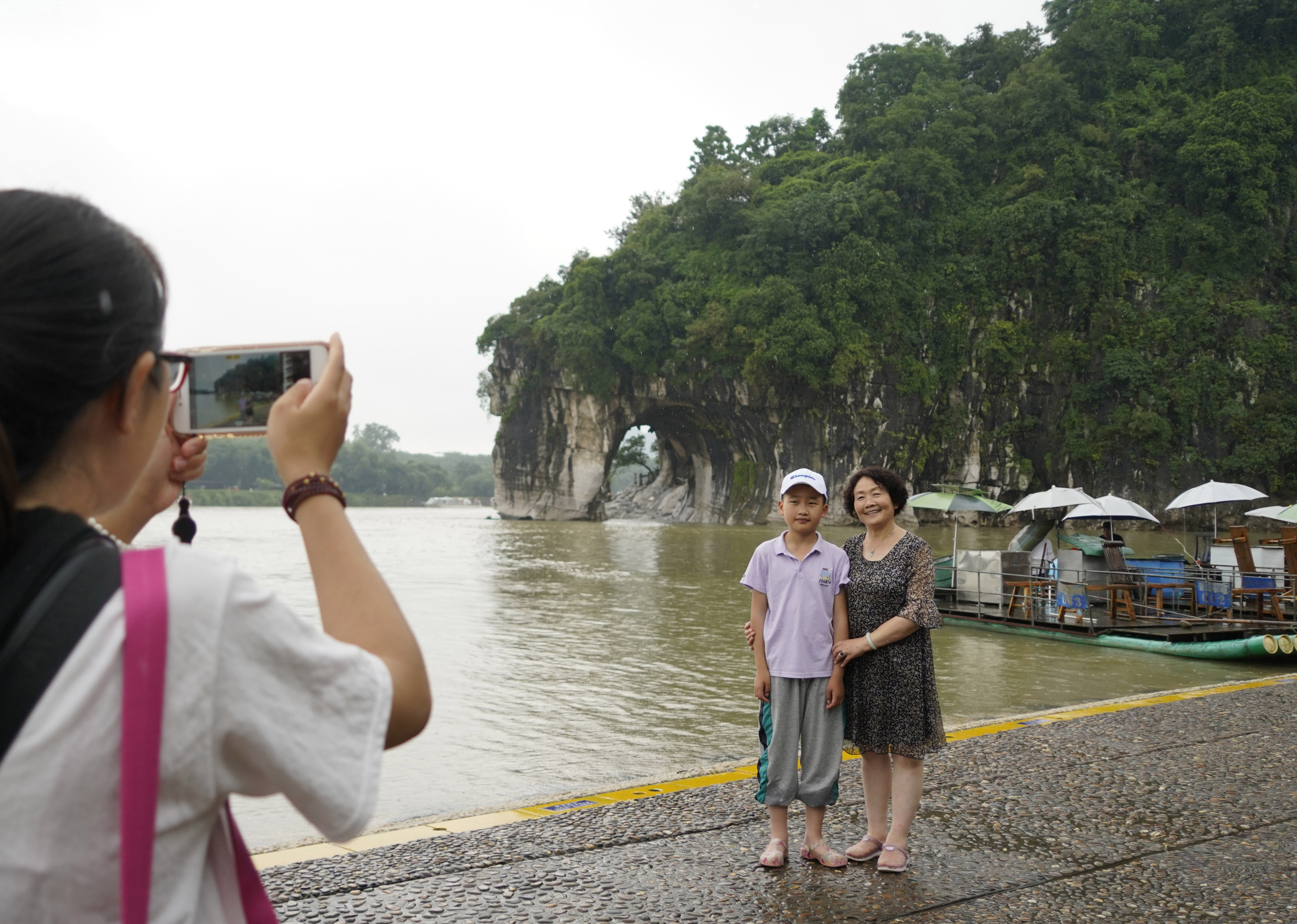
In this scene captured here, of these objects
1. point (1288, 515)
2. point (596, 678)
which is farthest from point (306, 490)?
point (1288, 515)

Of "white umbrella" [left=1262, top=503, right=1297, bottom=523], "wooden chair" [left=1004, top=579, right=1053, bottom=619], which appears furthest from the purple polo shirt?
"white umbrella" [left=1262, top=503, right=1297, bottom=523]

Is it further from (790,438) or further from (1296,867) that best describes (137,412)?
(790,438)

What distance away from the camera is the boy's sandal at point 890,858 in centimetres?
336

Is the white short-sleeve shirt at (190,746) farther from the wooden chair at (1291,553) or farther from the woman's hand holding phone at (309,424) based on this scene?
the wooden chair at (1291,553)

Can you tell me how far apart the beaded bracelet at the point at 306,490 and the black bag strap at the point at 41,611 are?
226 mm

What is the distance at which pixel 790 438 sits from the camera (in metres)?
44.5

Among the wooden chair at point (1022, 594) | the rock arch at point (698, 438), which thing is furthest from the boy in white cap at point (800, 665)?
the rock arch at point (698, 438)

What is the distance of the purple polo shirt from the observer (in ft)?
11.8

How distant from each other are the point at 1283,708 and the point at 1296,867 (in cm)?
319

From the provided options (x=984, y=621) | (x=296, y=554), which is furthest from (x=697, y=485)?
(x=984, y=621)

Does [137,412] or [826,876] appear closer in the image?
[137,412]

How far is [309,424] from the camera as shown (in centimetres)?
105

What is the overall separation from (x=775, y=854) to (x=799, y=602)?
861mm

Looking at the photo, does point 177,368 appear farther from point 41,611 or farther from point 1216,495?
point 1216,495
